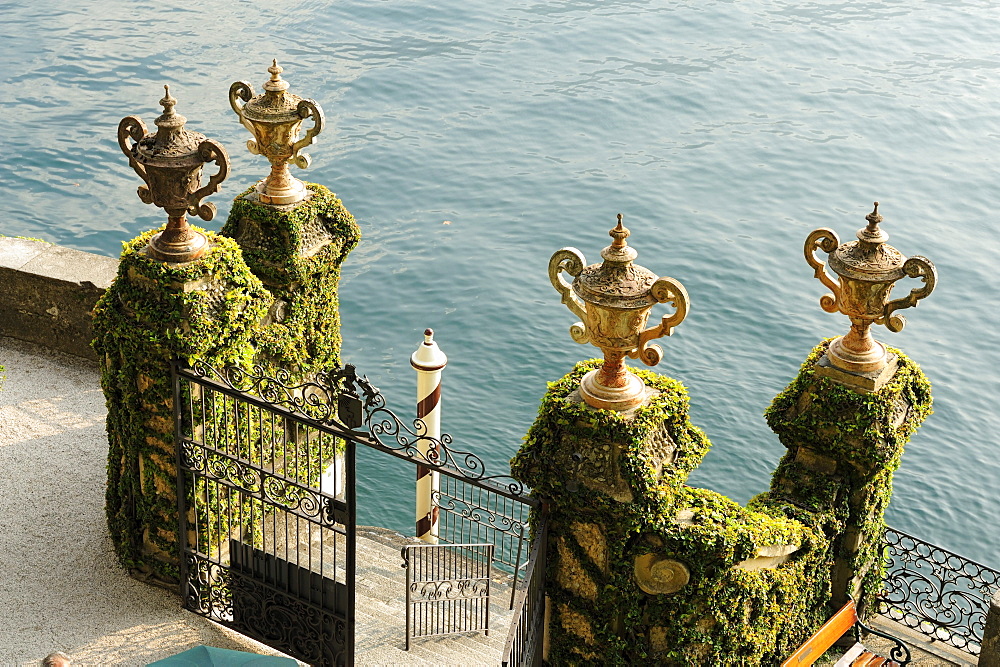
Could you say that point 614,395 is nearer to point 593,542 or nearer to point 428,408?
point 593,542

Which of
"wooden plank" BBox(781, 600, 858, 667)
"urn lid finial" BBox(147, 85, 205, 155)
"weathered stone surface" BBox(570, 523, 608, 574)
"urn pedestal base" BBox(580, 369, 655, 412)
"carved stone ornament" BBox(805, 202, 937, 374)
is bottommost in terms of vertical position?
"wooden plank" BBox(781, 600, 858, 667)

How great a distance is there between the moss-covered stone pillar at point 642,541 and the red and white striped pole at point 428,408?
8.72 feet

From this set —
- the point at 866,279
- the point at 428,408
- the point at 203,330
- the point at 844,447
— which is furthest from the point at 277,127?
the point at 844,447

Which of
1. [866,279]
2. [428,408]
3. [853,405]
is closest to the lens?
[866,279]

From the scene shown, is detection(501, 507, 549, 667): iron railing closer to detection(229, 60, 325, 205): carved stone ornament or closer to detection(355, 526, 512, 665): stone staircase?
detection(355, 526, 512, 665): stone staircase

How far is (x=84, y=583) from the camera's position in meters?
11.8

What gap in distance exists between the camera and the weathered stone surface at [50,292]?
14914 mm

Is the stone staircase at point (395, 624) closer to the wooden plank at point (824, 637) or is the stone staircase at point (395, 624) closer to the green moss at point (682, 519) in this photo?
the green moss at point (682, 519)

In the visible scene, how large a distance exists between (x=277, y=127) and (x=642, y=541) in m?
6.05

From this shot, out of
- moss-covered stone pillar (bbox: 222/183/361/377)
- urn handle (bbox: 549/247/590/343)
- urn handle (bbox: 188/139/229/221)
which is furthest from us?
moss-covered stone pillar (bbox: 222/183/361/377)

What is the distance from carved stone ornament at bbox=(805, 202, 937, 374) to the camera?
378 inches

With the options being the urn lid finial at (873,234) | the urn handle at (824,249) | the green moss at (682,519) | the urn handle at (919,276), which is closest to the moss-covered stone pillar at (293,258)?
the green moss at (682,519)

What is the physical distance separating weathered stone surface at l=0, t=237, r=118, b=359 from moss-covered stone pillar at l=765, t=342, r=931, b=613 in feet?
28.5

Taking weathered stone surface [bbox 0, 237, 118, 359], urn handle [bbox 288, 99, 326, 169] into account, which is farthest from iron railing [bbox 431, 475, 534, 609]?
weathered stone surface [bbox 0, 237, 118, 359]
